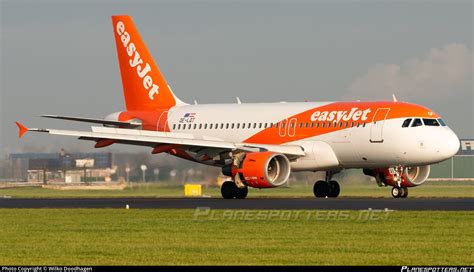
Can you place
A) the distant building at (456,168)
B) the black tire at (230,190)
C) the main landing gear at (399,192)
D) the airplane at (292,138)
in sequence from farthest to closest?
the distant building at (456,168) < the black tire at (230,190) < the main landing gear at (399,192) < the airplane at (292,138)

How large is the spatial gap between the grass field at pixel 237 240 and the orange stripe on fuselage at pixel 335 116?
13.8 m

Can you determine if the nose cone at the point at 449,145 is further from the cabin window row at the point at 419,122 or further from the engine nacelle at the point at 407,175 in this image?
the engine nacelle at the point at 407,175

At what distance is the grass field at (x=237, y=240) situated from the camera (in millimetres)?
21531

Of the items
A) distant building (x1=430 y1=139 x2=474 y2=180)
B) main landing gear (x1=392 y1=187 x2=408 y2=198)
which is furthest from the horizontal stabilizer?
distant building (x1=430 y1=139 x2=474 y2=180)

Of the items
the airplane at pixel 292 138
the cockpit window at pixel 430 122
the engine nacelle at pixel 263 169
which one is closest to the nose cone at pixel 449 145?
the airplane at pixel 292 138

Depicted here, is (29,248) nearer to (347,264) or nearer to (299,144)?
(347,264)

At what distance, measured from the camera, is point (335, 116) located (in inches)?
1930

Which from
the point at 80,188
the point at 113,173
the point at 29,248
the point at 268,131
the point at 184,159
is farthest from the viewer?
the point at 80,188

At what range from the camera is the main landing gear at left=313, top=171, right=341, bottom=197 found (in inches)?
2047

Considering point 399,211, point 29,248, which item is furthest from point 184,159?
point 29,248

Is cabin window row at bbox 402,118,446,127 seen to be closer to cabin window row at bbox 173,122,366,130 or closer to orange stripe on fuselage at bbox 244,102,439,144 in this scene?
orange stripe on fuselage at bbox 244,102,439,144

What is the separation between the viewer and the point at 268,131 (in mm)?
51656

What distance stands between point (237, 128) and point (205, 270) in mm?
34210

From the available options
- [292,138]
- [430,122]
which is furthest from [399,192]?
[292,138]
